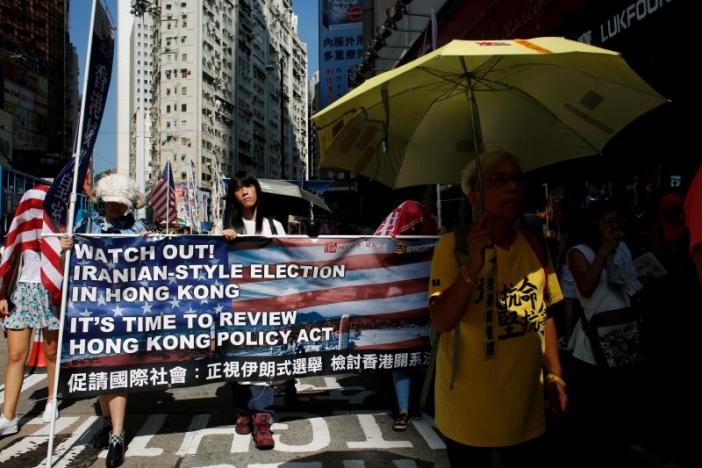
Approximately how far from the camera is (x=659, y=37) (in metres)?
4.96

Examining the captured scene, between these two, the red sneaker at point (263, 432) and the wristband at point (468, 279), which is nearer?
the wristband at point (468, 279)

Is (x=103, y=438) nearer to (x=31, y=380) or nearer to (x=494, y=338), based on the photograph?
(x=31, y=380)

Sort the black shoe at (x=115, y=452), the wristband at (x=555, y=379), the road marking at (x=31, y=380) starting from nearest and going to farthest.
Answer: the wristband at (x=555, y=379) < the black shoe at (x=115, y=452) < the road marking at (x=31, y=380)

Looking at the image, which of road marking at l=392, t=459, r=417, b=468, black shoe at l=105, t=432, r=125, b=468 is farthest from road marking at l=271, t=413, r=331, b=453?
black shoe at l=105, t=432, r=125, b=468

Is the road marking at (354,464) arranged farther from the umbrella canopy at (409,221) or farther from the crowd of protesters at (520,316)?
the umbrella canopy at (409,221)

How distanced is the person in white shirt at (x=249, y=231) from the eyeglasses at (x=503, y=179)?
2.42 metres

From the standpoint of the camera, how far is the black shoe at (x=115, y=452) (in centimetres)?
373

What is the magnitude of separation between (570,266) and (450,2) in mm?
9471

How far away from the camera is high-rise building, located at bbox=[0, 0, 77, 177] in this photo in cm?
7362

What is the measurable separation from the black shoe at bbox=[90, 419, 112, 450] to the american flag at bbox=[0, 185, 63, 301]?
1079 millimetres

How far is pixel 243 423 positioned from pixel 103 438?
1.02 meters

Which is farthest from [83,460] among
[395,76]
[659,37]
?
[659,37]

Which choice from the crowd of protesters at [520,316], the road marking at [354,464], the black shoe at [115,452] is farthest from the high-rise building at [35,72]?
the road marking at [354,464]

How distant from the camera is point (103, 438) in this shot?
4094 millimetres
